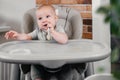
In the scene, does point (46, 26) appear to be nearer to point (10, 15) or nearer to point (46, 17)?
point (46, 17)

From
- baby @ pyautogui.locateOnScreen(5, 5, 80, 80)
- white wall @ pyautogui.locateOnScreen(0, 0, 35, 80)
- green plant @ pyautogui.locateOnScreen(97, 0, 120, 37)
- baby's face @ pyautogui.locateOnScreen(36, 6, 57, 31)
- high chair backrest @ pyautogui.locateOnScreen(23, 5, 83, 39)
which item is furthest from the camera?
white wall @ pyautogui.locateOnScreen(0, 0, 35, 80)

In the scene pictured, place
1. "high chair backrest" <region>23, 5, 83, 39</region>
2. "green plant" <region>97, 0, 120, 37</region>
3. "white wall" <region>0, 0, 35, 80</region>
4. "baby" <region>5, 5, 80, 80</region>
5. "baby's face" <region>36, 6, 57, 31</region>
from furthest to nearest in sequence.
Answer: "white wall" <region>0, 0, 35, 80</region>
"high chair backrest" <region>23, 5, 83, 39</region>
"baby's face" <region>36, 6, 57, 31</region>
"baby" <region>5, 5, 80, 80</region>
"green plant" <region>97, 0, 120, 37</region>

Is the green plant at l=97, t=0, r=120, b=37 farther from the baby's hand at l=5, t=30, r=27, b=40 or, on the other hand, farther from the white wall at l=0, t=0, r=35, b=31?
the white wall at l=0, t=0, r=35, b=31

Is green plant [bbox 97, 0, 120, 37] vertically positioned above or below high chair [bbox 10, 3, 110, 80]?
above

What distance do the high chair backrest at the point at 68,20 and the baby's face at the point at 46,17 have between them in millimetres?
181

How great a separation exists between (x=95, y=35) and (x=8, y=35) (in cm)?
75

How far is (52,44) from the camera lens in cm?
135

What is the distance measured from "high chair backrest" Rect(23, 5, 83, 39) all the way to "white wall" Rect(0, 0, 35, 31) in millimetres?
395

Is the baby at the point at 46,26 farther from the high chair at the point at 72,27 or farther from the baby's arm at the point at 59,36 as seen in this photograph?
the high chair at the point at 72,27

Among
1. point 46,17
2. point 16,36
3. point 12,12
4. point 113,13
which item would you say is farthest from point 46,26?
point 113,13

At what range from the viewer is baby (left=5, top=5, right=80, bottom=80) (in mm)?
1236

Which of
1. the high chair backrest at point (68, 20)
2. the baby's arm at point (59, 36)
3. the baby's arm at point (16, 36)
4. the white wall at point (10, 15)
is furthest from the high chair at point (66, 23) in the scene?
the white wall at point (10, 15)

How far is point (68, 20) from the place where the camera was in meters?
1.58

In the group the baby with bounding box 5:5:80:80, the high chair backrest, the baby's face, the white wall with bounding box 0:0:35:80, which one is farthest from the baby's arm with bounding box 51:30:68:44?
the white wall with bounding box 0:0:35:80
